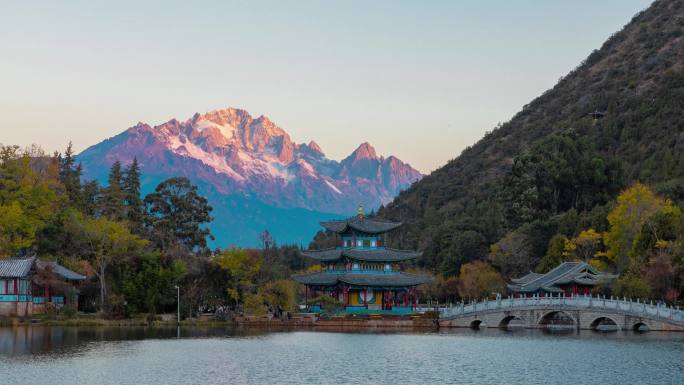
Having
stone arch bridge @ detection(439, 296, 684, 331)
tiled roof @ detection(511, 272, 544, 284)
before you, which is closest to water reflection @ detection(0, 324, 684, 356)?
stone arch bridge @ detection(439, 296, 684, 331)

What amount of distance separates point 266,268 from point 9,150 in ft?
96.7

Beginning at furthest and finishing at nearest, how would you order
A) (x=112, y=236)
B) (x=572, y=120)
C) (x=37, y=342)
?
(x=572, y=120), (x=112, y=236), (x=37, y=342)

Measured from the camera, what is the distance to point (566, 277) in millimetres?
93562

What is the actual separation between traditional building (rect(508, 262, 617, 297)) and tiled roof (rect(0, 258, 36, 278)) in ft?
153

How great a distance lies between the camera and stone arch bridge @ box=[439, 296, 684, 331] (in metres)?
77.2

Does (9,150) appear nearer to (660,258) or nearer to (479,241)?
(479,241)

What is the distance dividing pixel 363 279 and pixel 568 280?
19.5 meters

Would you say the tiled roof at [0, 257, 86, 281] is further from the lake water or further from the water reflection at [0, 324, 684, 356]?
the lake water

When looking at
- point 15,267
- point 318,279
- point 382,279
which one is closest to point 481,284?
point 382,279

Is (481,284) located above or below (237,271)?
below

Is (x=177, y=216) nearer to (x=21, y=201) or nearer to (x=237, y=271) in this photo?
(x=21, y=201)

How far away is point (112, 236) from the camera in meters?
96.8

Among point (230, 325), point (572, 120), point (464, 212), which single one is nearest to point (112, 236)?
point (230, 325)

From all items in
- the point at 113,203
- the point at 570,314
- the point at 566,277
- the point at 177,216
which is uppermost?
the point at 113,203
